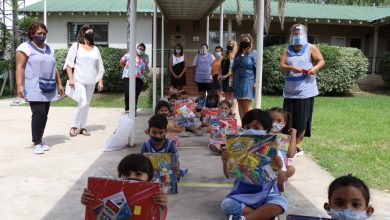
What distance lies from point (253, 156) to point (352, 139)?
5253mm

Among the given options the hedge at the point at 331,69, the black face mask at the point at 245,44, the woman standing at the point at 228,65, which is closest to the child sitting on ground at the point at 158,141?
the black face mask at the point at 245,44

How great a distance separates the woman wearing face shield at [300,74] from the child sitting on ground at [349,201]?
315 cm

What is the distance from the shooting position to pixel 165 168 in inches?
168

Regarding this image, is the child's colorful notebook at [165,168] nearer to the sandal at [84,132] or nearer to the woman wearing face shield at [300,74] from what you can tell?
the woman wearing face shield at [300,74]

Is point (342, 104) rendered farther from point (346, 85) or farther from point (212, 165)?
point (212, 165)

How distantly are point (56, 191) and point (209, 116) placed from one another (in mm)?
Answer: 4132

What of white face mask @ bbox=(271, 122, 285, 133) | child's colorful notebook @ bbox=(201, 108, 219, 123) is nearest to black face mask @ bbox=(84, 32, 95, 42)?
child's colorful notebook @ bbox=(201, 108, 219, 123)

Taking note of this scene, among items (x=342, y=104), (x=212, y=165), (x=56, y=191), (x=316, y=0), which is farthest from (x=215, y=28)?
(x=316, y=0)

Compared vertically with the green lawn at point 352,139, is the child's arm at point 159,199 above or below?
above

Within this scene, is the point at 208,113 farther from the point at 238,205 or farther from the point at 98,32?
the point at 98,32

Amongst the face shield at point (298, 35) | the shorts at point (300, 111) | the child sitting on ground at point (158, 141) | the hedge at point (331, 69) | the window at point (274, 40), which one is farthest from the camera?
the window at point (274, 40)

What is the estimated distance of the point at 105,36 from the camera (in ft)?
66.9

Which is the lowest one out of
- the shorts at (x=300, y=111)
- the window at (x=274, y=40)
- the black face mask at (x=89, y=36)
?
the shorts at (x=300, y=111)

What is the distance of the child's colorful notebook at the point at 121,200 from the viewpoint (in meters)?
2.52
